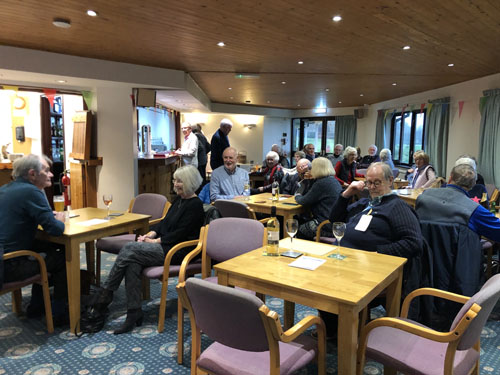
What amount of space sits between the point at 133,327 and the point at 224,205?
51.9 inches

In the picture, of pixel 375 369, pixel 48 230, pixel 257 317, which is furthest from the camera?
pixel 48 230

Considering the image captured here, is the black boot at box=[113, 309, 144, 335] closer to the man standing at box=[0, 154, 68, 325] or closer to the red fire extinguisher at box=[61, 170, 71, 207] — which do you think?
the man standing at box=[0, 154, 68, 325]

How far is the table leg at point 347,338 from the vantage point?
1.60 metres

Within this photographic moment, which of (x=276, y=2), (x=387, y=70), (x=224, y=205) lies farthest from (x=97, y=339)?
(x=387, y=70)

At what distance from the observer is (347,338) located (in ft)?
5.32

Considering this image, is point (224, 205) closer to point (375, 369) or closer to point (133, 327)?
point (133, 327)

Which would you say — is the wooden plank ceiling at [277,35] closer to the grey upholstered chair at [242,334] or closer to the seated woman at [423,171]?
the seated woman at [423,171]

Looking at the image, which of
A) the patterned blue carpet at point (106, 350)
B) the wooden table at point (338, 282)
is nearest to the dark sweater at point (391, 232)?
the wooden table at point (338, 282)

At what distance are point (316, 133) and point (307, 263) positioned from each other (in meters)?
12.7

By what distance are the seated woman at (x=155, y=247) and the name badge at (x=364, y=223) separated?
1.20m

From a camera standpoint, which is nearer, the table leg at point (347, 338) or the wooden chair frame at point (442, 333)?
the wooden chair frame at point (442, 333)

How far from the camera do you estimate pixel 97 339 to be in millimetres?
2660

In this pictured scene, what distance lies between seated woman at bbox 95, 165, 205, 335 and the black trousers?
1.12 ft

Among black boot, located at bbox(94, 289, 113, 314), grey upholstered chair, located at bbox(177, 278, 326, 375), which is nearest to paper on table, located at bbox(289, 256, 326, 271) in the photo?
grey upholstered chair, located at bbox(177, 278, 326, 375)
